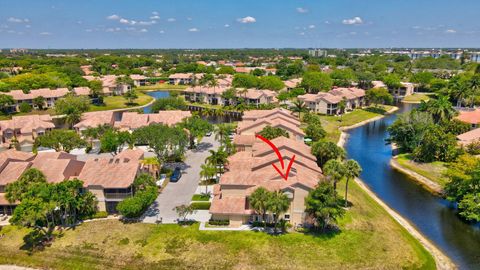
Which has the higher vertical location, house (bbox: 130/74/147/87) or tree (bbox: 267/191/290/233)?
house (bbox: 130/74/147/87)

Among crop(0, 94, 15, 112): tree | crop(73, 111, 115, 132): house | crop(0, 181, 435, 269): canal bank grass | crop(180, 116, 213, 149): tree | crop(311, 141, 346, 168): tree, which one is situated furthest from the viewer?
crop(0, 94, 15, 112): tree

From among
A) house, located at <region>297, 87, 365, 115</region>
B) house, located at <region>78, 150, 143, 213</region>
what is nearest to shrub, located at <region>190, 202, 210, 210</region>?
house, located at <region>78, 150, 143, 213</region>

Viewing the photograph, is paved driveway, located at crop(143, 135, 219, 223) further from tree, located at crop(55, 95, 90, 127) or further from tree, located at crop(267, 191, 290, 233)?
tree, located at crop(55, 95, 90, 127)

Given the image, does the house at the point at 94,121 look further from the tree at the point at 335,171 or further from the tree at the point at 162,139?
the tree at the point at 335,171

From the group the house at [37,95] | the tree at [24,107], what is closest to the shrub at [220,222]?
the tree at [24,107]

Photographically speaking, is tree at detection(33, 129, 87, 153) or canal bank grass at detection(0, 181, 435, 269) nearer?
canal bank grass at detection(0, 181, 435, 269)

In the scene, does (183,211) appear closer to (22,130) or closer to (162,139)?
(162,139)

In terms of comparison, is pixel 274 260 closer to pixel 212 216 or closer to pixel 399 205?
pixel 212 216

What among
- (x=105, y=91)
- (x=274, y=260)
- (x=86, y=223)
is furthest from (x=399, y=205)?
(x=105, y=91)

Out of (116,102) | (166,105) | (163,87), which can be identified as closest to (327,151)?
(166,105)
